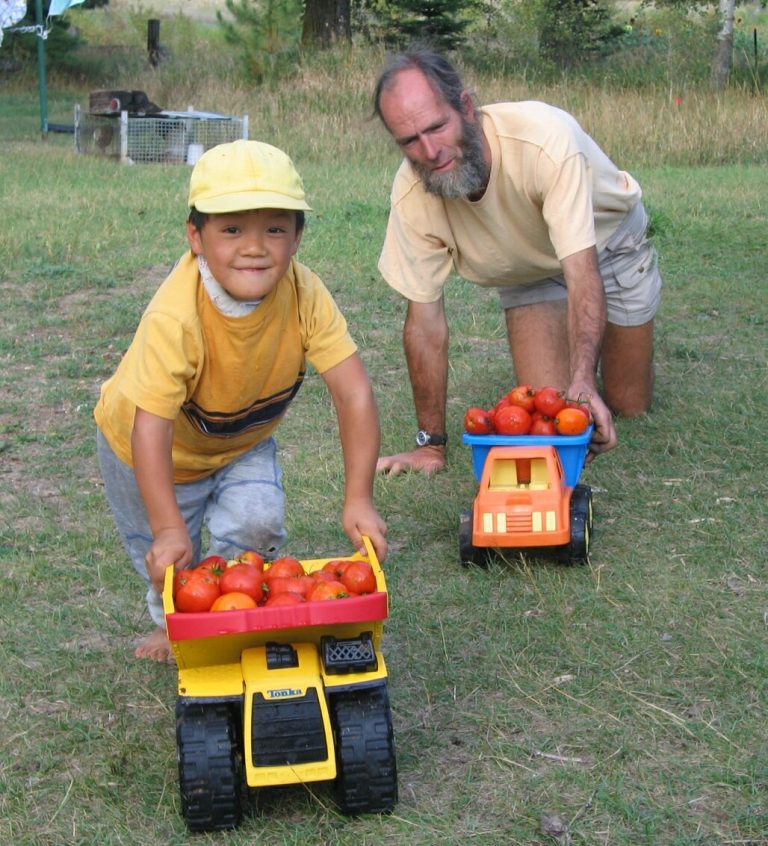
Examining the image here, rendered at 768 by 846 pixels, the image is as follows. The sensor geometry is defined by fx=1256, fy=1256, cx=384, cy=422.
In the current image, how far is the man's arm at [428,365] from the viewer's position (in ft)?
17.2

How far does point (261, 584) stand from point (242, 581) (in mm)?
56

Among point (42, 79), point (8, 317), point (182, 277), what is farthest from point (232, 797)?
point (42, 79)

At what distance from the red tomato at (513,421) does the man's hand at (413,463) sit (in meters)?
0.88

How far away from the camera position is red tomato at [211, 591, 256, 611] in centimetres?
262

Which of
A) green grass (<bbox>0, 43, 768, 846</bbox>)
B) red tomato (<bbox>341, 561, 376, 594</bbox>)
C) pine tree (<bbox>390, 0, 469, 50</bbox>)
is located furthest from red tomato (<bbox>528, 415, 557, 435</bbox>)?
pine tree (<bbox>390, 0, 469, 50</bbox>)

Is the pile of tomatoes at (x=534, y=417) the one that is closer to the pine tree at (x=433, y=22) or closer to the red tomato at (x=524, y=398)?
the red tomato at (x=524, y=398)

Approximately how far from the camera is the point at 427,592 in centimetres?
393

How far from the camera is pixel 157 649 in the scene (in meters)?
3.54

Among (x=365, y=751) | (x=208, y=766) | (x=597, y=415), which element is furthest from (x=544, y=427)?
(x=208, y=766)

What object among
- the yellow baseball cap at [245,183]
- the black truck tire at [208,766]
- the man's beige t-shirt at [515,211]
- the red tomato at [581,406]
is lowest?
the black truck tire at [208,766]

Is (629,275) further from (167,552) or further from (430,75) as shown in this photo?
(167,552)

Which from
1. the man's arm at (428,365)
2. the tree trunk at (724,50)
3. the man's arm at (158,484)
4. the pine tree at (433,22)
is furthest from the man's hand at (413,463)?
the pine tree at (433,22)

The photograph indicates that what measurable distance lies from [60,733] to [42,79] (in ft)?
51.5

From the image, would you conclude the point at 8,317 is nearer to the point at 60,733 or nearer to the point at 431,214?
the point at 431,214
